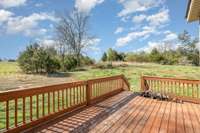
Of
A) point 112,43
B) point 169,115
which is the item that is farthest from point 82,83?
point 112,43

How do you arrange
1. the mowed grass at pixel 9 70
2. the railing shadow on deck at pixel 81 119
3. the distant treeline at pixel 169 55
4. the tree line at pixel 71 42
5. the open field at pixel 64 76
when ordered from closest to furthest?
the railing shadow on deck at pixel 81 119, the open field at pixel 64 76, the mowed grass at pixel 9 70, the tree line at pixel 71 42, the distant treeline at pixel 169 55

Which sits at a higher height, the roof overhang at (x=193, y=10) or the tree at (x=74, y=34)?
the tree at (x=74, y=34)

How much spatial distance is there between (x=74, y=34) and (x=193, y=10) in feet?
69.7

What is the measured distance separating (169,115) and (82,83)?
2.48 metres

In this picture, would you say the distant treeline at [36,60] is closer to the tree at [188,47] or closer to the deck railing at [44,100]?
the deck railing at [44,100]

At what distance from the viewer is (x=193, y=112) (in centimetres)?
510

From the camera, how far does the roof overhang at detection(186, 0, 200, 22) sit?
179 inches

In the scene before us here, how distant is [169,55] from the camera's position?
3406cm

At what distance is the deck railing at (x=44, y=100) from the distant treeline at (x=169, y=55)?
2453cm

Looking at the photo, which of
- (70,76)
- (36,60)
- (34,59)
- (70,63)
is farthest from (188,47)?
(34,59)

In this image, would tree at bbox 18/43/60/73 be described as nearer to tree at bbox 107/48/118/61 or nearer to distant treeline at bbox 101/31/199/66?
tree at bbox 107/48/118/61

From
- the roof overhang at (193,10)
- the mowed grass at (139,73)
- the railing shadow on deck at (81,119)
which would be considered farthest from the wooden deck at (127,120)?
the mowed grass at (139,73)

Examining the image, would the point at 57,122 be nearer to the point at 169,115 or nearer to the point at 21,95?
the point at 21,95

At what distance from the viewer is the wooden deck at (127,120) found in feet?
11.9
